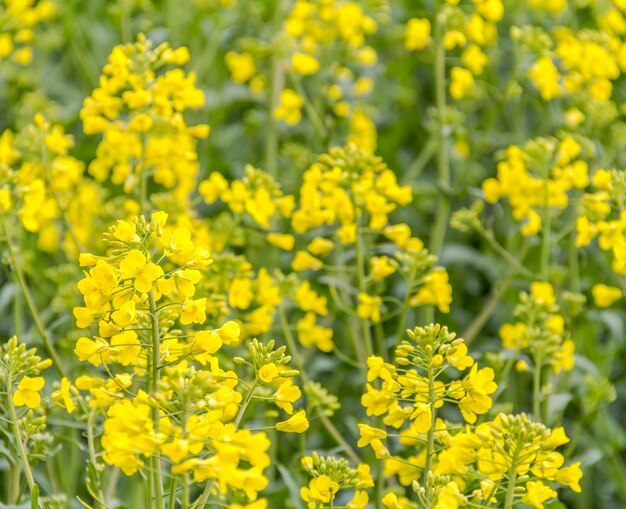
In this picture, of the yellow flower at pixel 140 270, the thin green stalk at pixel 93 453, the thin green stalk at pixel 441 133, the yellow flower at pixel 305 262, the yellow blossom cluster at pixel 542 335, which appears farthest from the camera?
the thin green stalk at pixel 441 133

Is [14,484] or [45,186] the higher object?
[45,186]

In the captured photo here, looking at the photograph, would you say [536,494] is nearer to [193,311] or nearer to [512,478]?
[512,478]

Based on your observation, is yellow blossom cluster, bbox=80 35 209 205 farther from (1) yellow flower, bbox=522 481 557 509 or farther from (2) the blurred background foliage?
(1) yellow flower, bbox=522 481 557 509

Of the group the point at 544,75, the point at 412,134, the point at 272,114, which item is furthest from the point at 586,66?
the point at 272,114

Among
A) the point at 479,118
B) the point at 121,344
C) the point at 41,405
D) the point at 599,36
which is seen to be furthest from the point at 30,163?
the point at 479,118

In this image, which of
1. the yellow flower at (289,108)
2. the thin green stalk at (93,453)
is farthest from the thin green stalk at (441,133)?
the thin green stalk at (93,453)

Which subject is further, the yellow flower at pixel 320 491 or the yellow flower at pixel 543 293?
the yellow flower at pixel 543 293

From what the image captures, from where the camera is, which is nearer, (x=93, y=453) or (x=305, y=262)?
(x=93, y=453)

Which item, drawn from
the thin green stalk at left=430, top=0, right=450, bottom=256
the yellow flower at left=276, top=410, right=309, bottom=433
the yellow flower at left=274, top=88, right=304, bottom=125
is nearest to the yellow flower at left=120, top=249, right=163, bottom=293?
the yellow flower at left=276, top=410, right=309, bottom=433

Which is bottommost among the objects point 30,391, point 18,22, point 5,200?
point 30,391

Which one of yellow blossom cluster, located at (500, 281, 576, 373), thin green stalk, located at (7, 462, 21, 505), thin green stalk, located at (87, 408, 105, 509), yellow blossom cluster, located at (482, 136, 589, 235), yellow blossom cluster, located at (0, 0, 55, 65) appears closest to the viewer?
thin green stalk, located at (87, 408, 105, 509)

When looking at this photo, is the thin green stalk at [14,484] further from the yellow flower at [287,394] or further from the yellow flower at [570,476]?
the yellow flower at [570,476]

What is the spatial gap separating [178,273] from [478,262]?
9.04 ft

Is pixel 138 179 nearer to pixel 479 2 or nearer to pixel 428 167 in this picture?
pixel 479 2
